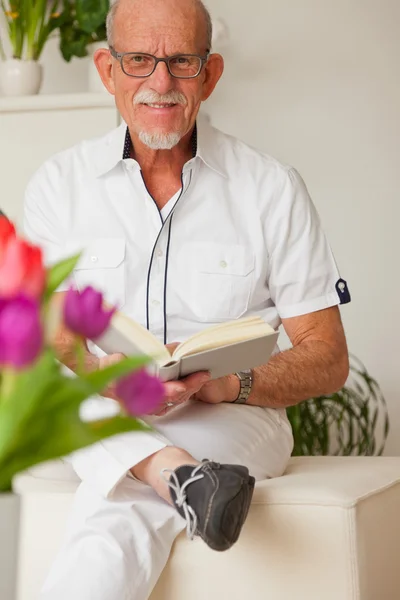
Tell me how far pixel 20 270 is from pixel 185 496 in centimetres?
107

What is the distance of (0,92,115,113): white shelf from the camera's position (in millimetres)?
3016

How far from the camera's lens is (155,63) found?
1.98 metres

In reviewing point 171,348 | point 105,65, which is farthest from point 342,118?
point 171,348

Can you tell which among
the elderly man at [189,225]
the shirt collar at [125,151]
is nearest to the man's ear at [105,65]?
the elderly man at [189,225]

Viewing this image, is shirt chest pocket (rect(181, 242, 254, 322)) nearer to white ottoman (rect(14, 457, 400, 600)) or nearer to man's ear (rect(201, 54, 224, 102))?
man's ear (rect(201, 54, 224, 102))

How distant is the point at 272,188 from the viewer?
2.04 m

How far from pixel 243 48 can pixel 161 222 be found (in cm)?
156

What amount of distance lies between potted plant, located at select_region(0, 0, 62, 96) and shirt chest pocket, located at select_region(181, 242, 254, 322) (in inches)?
54.2

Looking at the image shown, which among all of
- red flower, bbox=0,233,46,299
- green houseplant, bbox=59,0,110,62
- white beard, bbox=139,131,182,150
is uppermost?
red flower, bbox=0,233,46,299

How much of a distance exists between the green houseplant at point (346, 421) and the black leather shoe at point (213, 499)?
4.79ft

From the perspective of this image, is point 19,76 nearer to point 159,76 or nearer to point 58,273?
point 159,76

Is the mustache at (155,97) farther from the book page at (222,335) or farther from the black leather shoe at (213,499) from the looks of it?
the black leather shoe at (213,499)

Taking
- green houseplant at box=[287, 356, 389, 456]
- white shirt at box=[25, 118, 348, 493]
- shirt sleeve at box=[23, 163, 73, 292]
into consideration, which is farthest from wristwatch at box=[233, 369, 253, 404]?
green houseplant at box=[287, 356, 389, 456]

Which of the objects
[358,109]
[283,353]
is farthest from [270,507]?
[358,109]
